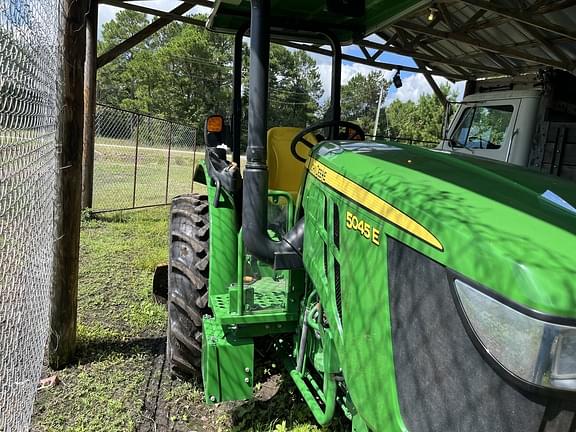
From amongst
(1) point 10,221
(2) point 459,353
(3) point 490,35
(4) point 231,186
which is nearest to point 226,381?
(4) point 231,186

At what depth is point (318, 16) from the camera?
294 cm

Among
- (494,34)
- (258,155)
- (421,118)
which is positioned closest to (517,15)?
(494,34)

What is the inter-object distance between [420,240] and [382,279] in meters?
0.23

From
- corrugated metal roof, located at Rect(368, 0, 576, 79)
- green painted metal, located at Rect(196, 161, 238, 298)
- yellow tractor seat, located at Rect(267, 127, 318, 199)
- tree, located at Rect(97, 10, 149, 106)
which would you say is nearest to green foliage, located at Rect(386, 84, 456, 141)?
corrugated metal roof, located at Rect(368, 0, 576, 79)

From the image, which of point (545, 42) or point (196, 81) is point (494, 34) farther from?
point (196, 81)

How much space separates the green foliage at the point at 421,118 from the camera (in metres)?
39.9

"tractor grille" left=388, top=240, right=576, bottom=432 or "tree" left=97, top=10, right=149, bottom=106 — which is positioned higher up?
"tree" left=97, top=10, right=149, bottom=106

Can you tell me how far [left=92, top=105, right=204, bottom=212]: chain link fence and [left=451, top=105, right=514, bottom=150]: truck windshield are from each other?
4686mm

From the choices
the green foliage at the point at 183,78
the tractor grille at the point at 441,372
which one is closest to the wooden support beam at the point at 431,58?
the tractor grille at the point at 441,372

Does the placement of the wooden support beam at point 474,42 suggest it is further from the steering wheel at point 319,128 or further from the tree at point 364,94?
the tree at point 364,94

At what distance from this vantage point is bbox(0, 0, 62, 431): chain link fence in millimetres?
2197

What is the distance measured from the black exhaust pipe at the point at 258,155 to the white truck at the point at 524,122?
471 cm

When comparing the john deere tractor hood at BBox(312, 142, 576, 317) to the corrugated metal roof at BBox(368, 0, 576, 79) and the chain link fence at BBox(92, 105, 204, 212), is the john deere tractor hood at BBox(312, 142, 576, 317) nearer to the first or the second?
the corrugated metal roof at BBox(368, 0, 576, 79)

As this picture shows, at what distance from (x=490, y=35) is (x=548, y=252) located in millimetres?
9981
